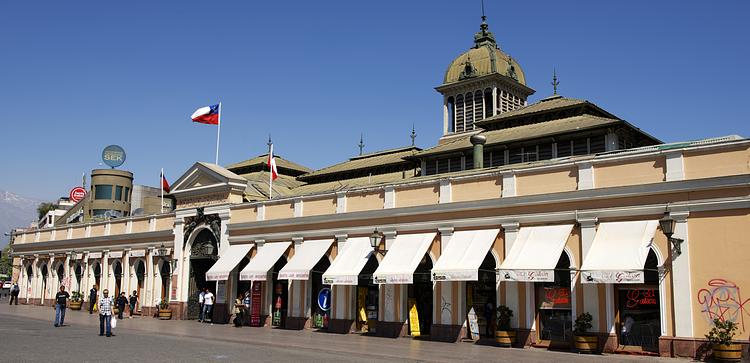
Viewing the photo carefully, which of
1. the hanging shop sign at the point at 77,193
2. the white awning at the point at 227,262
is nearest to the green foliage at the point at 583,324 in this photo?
the white awning at the point at 227,262

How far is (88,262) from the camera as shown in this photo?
48.0 m

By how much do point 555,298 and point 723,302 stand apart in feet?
17.4

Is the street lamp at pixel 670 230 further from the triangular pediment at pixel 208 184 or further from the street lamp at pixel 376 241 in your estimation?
the triangular pediment at pixel 208 184

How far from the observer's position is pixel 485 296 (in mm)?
25953


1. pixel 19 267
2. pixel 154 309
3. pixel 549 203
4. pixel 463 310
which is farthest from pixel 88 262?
pixel 549 203

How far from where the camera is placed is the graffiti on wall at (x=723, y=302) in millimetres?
19688

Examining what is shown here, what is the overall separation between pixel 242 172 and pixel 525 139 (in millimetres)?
24446

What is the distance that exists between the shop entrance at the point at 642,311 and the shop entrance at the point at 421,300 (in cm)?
767

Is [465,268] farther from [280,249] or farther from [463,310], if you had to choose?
[280,249]

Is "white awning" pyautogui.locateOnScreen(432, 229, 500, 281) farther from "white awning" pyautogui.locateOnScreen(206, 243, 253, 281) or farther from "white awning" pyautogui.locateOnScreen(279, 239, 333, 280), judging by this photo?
"white awning" pyautogui.locateOnScreen(206, 243, 253, 281)

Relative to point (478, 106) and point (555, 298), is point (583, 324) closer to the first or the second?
point (555, 298)

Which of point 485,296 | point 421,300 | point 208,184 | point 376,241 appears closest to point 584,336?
point 485,296

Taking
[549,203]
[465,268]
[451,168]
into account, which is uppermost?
[451,168]

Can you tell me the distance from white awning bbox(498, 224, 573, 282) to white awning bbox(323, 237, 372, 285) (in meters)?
6.23
